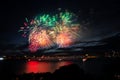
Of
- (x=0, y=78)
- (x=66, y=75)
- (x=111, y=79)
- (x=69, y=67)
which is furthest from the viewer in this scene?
(x=111, y=79)

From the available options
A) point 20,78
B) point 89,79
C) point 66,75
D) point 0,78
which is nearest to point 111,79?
point 89,79

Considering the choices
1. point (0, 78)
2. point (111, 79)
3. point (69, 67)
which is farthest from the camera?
point (111, 79)

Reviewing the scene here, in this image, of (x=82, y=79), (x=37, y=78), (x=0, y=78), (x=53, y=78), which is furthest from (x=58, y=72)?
(x=0, y=78)

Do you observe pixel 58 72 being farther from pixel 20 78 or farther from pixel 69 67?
pixel 20 78

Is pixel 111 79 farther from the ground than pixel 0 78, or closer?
closer

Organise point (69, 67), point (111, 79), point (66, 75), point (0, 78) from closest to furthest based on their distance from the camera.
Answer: point (66, 75) < point (69, 67) < point (0, 78) < point (111, 79)

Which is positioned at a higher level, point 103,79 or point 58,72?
point 58,72

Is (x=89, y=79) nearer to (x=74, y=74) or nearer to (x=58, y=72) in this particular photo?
(x=74, y=74)

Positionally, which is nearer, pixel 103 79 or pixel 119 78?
pixel 119 78

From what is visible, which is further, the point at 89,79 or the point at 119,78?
the point at 119,78
